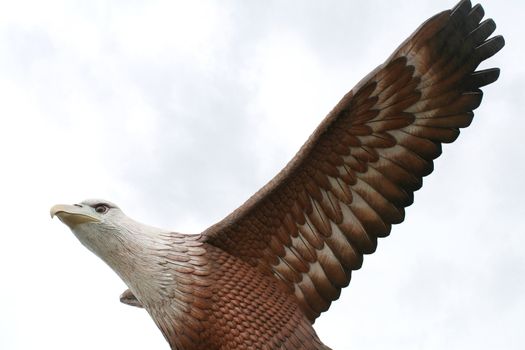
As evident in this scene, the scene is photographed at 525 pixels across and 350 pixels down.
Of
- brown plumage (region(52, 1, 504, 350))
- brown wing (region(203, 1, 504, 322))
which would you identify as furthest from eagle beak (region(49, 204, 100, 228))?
brown wing (region(203, 1, 504, 322))

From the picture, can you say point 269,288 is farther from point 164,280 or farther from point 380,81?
point 380,81

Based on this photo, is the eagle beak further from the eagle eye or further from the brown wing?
the brown wing

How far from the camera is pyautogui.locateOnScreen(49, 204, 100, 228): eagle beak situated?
413 centimetres

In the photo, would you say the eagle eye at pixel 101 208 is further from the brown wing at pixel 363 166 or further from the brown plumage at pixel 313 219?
the brown wing at pixel 363 166

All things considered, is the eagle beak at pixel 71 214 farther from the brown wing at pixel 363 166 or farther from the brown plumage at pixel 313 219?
the brown wing at pixel 363 166

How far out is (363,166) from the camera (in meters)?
4.34

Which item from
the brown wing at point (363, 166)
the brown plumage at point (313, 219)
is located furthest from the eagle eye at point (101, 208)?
the brown wing at point (363, 166)

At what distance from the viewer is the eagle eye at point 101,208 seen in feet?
14.0

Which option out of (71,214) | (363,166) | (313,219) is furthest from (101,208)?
(363,166)

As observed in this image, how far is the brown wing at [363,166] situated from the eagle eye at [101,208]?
573 millimetres

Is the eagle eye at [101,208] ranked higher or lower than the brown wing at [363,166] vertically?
higher

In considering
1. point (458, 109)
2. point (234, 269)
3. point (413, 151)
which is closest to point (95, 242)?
point (234, 269)

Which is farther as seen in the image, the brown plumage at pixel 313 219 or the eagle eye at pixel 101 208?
the eagle eye at pixel 101 208

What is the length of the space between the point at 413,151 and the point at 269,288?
43.6 inches
